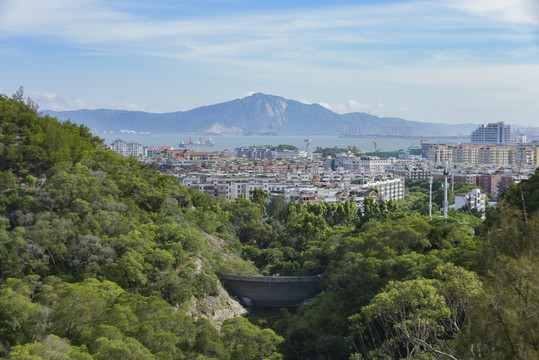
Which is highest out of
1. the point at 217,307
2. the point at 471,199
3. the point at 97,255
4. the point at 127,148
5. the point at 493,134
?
the point at 493,134

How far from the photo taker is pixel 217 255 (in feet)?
68.5

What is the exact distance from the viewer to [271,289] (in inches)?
784

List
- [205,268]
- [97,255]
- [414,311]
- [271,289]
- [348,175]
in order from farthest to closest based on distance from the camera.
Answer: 1. [348,175]
2. [271,289]
3. [205,268]
4. [97,255]
5. [414,311]

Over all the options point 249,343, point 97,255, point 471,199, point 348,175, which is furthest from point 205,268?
point 348,175

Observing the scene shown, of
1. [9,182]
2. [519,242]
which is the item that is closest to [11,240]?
[9,182]

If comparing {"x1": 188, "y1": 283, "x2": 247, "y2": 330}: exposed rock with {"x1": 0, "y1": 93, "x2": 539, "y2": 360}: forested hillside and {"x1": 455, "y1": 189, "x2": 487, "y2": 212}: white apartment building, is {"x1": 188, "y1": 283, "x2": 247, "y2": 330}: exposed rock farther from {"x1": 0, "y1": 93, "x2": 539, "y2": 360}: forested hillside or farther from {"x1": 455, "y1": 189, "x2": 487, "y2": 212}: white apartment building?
{"x1": 455, "y1": 189, "x2": 487, "y2": 212}: white apartment building

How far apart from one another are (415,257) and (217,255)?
345 inches

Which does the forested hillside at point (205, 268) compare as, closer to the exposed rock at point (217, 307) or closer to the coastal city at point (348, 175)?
the exposed rock at point (217, 307)

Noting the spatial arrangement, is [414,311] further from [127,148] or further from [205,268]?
[127,148]

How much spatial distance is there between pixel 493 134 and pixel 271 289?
85.4 meters

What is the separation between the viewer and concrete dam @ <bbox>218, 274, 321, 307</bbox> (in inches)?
778

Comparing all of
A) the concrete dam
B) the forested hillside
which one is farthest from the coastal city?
the concrete dam

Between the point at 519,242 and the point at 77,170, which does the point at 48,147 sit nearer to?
the point at 77,170

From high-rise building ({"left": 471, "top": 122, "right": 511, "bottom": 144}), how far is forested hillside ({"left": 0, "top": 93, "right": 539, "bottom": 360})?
74.3 meters
